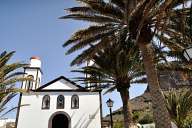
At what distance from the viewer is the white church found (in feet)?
82.1

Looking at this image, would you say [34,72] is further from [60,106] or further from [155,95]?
[155,95]

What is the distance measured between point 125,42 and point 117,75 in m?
3.25

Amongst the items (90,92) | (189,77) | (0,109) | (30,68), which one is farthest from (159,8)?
(30,68)

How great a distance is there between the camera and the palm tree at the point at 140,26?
10102 millimetres

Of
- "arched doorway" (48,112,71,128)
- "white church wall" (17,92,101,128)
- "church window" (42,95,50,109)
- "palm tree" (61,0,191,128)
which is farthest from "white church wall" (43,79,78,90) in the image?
"palm tree" (61,0,191,128)

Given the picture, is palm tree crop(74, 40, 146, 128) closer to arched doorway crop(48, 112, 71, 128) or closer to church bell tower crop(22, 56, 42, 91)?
arched doorway crop(48, 112, 71, 128)

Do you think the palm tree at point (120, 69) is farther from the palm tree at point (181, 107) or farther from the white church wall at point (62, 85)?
the white church wall at point (62, 85)

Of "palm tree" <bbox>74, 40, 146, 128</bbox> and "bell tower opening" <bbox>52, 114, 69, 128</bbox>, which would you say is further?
"bell tower opening" <bbox>52, 114, 69, 128</bbox>

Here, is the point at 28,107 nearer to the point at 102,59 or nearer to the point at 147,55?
the point at 102,59

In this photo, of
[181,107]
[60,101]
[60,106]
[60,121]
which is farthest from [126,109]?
[60,121]

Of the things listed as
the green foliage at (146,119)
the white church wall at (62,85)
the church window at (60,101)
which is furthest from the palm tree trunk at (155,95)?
the green foliage at (146,119)

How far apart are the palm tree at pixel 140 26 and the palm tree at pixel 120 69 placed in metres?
2.06

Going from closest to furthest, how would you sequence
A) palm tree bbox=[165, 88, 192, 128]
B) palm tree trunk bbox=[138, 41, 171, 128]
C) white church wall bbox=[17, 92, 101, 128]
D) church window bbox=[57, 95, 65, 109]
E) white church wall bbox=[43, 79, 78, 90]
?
palm tree trunk bbox=[138, 41, 171, 128] → palm tree bbox=[165, 88, 192, 128] → white church wall bbox=[17, 92, 101, 128] → church window bbox=[57, 95, 65, 109] → white church wall bbox=[43, 79, 78, 90]

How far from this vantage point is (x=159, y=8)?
10227mm
